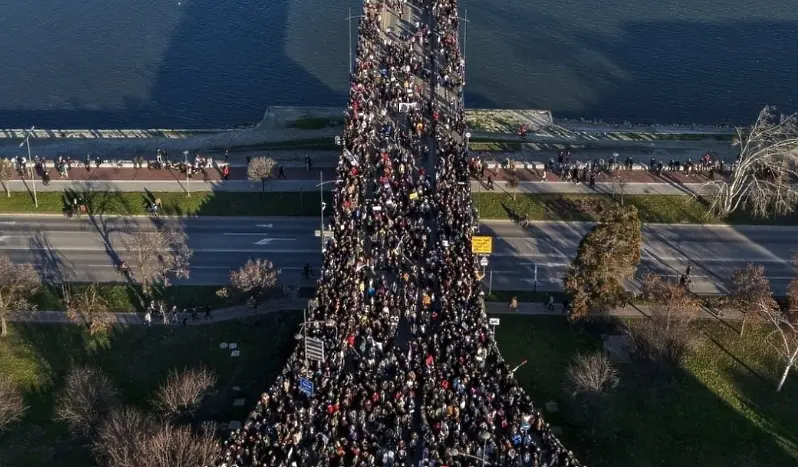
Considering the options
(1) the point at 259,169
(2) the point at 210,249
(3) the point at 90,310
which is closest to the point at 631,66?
(1) the point at 259,169

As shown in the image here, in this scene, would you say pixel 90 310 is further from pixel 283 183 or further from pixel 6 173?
pixel 6 173

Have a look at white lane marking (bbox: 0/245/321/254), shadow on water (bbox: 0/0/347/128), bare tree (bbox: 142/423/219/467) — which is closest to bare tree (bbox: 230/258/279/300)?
white lane marking (bbox: 0/245/321/254)

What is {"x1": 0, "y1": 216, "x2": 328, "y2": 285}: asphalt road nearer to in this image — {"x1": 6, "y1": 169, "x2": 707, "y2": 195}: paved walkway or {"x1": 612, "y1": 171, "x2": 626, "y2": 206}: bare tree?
{"x1": 6, "y1": 169, "x2": 707, "y2": 195}: paved walkway

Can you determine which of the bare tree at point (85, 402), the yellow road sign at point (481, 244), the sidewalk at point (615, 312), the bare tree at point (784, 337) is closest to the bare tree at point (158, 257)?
the bare tree at point (85, 402)

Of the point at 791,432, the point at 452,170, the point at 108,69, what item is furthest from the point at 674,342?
the point at 108,69

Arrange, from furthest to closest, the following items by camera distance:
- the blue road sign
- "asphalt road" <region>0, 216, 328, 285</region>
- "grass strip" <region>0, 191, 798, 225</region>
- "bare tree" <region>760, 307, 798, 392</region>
A: "grass strip" <region>0, 191, 798, 225</region> → "asphalt road" <region>0, 216, 328, 285</region> → "bare tree" <region>760, 307, 798, 392</region> → the blue road sign

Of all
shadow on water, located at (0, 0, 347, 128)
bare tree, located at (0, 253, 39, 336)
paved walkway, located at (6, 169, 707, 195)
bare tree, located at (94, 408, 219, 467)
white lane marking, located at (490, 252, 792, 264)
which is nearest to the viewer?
bare tree, located at (94, 408, 219, 467)

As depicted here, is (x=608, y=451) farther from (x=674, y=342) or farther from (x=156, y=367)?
(x=156, y=367)
